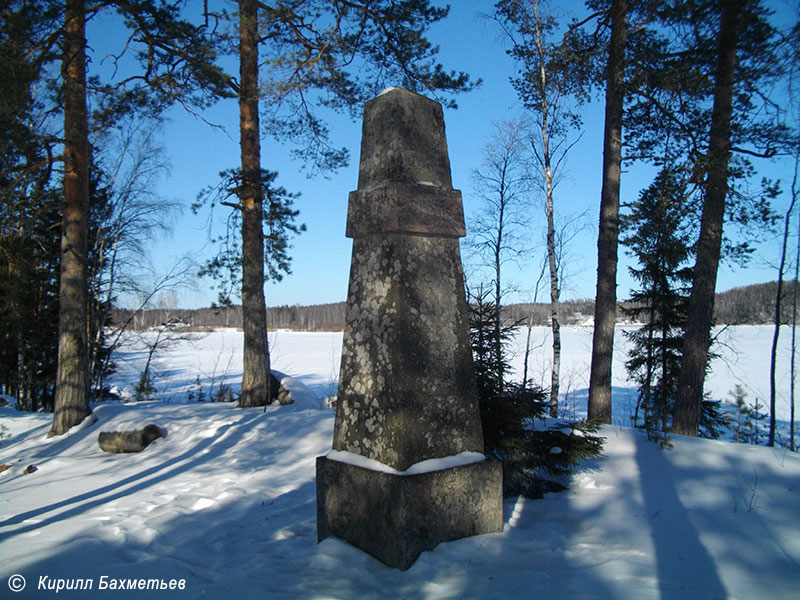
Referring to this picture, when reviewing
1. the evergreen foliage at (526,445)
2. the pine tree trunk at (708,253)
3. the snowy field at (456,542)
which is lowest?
the snowy field at (456,542)

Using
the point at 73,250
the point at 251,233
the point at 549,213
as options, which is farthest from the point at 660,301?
the point at 73,250

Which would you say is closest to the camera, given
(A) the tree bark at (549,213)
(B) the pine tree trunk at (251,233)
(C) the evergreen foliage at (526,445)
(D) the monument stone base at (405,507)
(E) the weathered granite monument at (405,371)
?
(D) the monument stone base at (405,507)

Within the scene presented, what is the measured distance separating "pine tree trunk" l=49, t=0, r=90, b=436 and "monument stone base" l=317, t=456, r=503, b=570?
22.2 feet

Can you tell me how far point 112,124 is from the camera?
889 centimetres

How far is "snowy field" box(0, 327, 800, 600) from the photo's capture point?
2.48 meters

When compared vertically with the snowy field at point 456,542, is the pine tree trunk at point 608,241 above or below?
above

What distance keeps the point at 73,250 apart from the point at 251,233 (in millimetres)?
2850

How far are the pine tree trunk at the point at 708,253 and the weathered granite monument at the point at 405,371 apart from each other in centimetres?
538

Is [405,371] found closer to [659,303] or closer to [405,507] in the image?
[405,507]

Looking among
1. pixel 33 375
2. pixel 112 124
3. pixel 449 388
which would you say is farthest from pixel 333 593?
pixel 33 375

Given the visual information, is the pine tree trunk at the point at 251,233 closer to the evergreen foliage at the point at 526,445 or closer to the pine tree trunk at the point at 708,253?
the evergreen foliage at the point at 526,445

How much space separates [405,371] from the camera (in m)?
3.00

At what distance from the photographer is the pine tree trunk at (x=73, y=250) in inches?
315

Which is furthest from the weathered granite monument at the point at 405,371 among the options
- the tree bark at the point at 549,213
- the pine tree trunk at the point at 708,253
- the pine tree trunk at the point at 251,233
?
the tree bark at the point at 549,213
